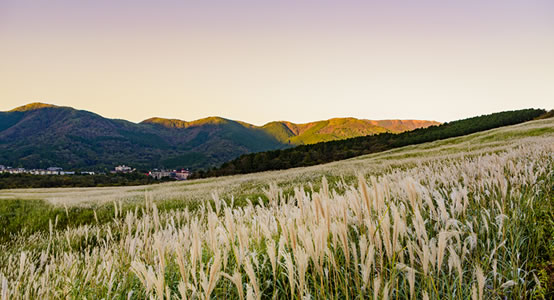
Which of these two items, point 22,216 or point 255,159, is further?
point 255,159

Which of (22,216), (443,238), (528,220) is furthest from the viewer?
(22,216)

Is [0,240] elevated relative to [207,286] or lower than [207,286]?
lower

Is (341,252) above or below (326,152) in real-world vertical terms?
above

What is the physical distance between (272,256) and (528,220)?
277cm

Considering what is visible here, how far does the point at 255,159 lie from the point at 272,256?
7754 centimetres

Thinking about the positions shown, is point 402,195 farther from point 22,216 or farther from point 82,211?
point 22,216

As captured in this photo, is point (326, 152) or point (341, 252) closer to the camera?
point (341, 252)

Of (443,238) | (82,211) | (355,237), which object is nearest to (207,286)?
(443,238)

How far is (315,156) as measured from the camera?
248 feet

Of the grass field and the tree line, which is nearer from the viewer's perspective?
the grass field

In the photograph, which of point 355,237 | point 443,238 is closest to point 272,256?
point 443,238

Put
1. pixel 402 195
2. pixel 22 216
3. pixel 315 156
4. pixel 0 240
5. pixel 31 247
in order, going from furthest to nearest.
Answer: pixel 315 156 → pixel 22 216 → pixel 0 240 → pixel 31 247 → pixel 402 195

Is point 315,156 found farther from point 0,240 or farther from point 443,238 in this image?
point 443,238

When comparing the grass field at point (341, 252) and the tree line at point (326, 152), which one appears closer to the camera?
the grass field at point (341, 252)
